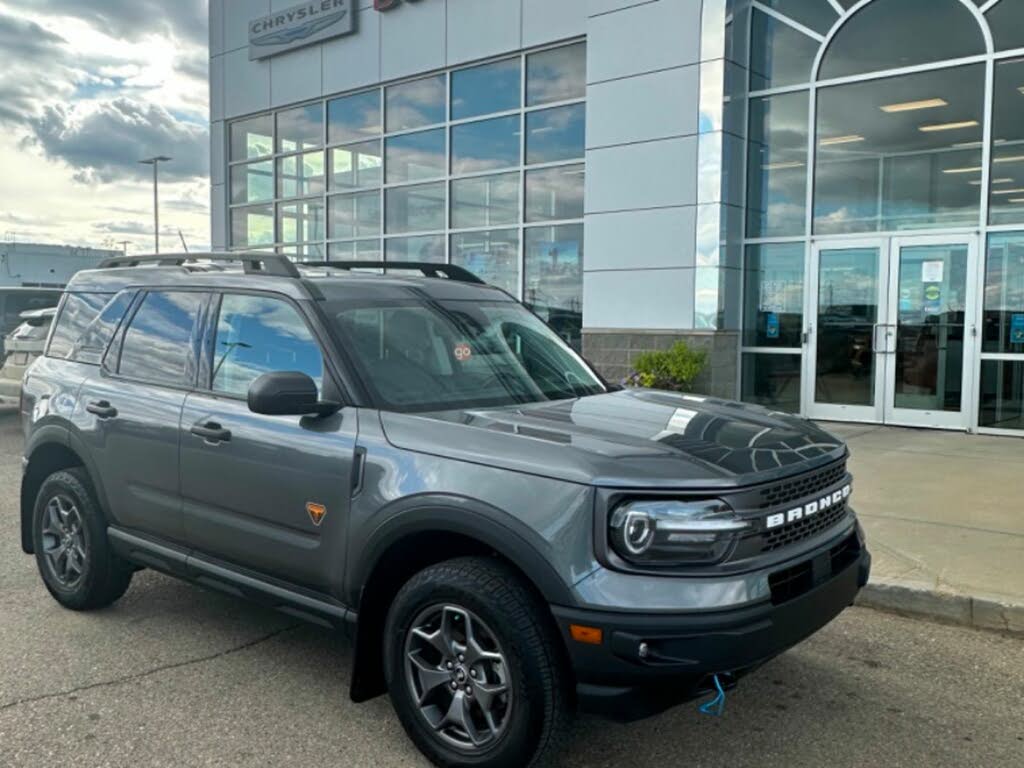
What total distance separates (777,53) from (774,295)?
339 centimetres

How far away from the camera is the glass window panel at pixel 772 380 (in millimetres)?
12430

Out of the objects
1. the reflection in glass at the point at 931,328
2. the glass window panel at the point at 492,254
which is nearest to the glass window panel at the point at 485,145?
the glass window panel at the point at 492,254

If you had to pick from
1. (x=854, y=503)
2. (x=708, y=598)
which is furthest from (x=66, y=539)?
(x=854, y=503)

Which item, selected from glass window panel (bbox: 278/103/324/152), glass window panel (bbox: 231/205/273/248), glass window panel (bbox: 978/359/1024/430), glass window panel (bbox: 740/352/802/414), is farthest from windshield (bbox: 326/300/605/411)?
glass window panel (bbox: 231/205/273/248)

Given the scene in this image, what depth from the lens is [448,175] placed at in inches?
627

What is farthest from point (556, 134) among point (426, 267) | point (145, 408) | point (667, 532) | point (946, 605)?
point (667, 532)

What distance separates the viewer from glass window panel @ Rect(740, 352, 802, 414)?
1243 centimetres

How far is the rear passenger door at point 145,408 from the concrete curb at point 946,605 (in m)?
3.79

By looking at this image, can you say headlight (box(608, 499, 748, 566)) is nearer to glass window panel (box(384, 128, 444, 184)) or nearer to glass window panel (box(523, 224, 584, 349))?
glass window panel (box(523, 224, 584, 349))

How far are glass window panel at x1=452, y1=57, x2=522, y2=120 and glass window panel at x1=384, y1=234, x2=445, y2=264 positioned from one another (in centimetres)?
221

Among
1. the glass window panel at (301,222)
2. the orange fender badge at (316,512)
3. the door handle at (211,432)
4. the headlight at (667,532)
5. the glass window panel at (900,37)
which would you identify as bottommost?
the orange fender badge at (316,512)

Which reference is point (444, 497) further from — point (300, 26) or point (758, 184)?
point (300, 26)

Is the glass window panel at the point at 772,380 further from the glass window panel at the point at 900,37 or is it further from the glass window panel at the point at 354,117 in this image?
the glass window panel at the point at 354,117

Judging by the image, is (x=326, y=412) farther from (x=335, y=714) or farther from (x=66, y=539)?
(x=66, y=539)
